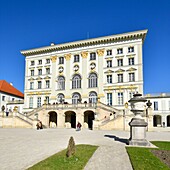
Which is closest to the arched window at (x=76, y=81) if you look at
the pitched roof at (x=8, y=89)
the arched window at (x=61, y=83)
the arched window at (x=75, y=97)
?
the arched window at (x=75, y=97)

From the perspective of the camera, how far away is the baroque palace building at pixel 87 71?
3759cm

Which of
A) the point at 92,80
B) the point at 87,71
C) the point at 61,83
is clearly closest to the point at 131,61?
the point at 92,80

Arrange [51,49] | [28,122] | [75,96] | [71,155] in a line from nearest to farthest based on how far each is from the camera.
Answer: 1. [71,155]
2. [28,122]
3. [75,96]
4. [51,49]

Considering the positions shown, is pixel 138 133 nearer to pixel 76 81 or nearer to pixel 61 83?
pixel 76 81

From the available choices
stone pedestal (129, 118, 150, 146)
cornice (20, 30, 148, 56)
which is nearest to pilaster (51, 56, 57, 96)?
cornice (20, 30, 148, 56)

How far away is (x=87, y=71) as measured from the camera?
40.8 meters

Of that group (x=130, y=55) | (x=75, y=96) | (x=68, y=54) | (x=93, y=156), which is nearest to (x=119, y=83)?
(x=130, y=55)

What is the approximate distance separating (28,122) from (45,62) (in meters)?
16.1

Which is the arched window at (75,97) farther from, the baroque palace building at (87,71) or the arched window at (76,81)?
the arched window at (76,81)

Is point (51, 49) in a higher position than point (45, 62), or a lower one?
higher

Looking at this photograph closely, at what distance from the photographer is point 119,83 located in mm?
38094

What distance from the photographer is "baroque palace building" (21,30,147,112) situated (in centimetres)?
3759

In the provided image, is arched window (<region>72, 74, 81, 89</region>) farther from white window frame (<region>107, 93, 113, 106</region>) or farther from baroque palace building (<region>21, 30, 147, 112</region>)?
white window frame (<region>107, 93, 113, 106</region>)

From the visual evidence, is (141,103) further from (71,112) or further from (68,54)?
(68,54)
